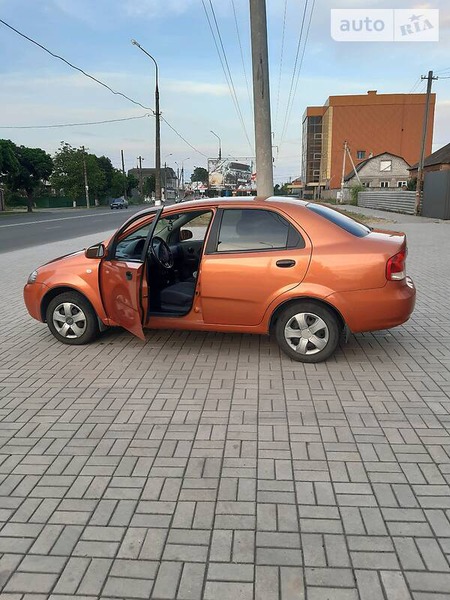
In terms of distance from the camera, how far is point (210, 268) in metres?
4.77

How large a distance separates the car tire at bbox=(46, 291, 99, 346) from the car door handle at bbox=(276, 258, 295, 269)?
2.18m

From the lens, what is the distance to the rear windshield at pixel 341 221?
4.80 m

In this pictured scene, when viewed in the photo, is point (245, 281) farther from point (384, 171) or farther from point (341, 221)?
point (384, 171)

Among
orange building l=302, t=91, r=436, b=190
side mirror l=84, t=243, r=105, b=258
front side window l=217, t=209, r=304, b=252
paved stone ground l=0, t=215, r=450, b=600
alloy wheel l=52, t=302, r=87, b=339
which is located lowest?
paved stone ground l=0, t=215, r=450, b=600

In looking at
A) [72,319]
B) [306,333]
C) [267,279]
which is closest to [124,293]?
[72,319]

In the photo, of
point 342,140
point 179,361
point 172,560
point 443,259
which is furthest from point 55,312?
point 342,140

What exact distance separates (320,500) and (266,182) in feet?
27.5

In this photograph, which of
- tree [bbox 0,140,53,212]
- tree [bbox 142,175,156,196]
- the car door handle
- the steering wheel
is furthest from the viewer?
tree [bbox 142,175,156,196]

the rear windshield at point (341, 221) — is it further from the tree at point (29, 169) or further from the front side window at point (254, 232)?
the tree at point (29, 169)

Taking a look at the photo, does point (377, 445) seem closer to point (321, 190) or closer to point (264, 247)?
point (264, 247)

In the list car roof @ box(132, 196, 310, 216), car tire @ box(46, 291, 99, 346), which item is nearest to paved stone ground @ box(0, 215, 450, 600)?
car tire @ box(46, 291, 99, 346)

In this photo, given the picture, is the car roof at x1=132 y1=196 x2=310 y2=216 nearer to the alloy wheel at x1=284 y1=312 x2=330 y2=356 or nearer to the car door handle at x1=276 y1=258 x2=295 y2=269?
the car door handle at x1=276 y1=258 x2=295 y2=269

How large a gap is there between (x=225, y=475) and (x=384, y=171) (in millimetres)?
82164

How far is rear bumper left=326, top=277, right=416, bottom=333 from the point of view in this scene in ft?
14.8
